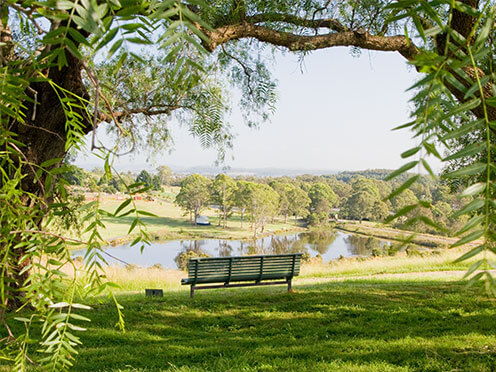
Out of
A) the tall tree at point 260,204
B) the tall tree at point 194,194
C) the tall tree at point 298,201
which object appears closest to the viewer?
the tall tree at point 194,194

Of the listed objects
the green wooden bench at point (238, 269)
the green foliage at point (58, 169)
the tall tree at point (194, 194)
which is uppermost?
the tall tree at point (194, 194)

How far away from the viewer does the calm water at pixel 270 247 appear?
108 ft

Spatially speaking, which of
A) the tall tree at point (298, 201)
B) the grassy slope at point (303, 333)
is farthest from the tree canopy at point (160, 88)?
the tall tree at point (298, 201)

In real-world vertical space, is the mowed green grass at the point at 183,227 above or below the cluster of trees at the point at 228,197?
below

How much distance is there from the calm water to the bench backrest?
22441 millimetres

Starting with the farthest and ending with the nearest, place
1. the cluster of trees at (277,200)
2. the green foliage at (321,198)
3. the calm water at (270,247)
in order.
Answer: the green foliage at (321,198) → the cluster of trees at (277,200) → the calm water at (270,247)

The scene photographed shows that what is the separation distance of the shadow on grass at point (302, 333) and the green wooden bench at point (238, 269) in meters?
0.53

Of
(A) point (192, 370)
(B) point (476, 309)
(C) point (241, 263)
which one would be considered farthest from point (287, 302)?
(A) point (192, 370)

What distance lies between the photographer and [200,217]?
164ft

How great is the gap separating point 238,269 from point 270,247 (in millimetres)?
32913

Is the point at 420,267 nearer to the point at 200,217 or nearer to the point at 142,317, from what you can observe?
the point at 142,317

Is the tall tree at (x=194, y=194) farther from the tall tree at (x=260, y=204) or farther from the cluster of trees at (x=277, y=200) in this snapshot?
the tall tree at (x=260, y=204)

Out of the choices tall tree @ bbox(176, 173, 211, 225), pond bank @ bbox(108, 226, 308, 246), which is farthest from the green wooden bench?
tall tree @ bbox(176, 173, 211, 225)

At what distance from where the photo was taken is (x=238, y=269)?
729cm
